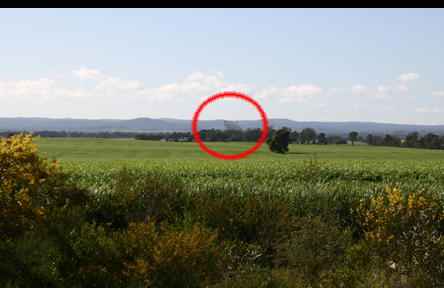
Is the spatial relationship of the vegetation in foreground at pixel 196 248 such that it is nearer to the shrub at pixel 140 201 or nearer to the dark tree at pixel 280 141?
the shrub at pixel 140 201

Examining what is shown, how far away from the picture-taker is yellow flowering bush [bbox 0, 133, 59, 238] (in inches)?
211

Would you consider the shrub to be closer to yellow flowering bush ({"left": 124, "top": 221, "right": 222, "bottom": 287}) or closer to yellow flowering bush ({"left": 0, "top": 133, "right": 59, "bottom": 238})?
yellow flowering bush ({"left": 0, "top": 133, "right": 59, "bottom": 238})

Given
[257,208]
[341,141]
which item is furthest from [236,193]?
[341,141]

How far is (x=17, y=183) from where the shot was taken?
5.74 meters

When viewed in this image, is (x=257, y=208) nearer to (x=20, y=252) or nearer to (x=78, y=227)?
(x=78, y=227)

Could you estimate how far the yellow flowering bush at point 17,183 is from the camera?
537cm

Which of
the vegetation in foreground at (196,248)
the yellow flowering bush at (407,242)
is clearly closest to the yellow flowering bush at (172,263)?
the vegetation in foreground at (196,248)


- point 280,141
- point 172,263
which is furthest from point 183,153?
point 172,263

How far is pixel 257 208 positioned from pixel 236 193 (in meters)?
1.85

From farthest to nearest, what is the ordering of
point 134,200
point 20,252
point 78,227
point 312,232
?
point 134,200 < point 78,227 < point 312,232 < point 20,252

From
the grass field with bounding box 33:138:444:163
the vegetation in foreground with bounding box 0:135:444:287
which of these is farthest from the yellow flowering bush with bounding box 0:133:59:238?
the grass field with bounding box 33:138:444:163

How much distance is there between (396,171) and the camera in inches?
813

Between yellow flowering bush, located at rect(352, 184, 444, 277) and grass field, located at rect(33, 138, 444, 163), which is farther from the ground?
yellow flowering bush, located at rect(352, 184, 444, 277)

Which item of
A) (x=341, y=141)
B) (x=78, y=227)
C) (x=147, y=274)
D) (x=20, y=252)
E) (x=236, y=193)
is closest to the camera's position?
(x=147, y=274)
